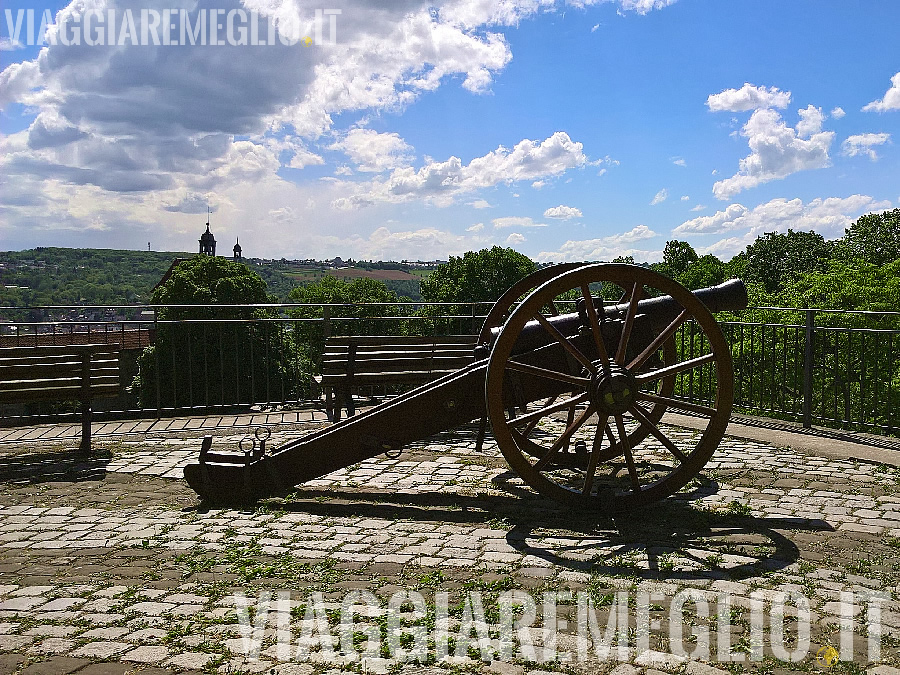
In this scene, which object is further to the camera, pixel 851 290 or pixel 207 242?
pixel 207 242

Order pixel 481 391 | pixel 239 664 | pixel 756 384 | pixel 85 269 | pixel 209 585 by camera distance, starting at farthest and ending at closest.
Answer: pixel 85 269 < pixel 756 384 < pixel 481 391 < pixel 209 585 < pixel 239 664

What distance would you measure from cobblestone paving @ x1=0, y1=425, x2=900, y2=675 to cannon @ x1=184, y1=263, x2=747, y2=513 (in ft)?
0.79

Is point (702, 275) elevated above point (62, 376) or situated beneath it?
elevated above

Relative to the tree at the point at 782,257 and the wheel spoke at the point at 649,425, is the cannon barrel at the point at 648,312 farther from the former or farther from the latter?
the tree at the point at 782,257

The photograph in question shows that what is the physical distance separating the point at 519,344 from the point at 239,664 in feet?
10.4

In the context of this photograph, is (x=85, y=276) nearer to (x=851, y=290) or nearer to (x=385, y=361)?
(x=851, y=290)

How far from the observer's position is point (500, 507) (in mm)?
5535

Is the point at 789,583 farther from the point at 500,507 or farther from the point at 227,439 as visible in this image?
the point at 227,439

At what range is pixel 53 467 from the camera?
703cm

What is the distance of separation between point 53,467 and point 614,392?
4.99m

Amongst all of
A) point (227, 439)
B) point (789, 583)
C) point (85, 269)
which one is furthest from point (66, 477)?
point (85, 269)

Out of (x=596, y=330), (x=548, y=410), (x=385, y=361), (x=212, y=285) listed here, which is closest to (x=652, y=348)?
(x=596, y=330)

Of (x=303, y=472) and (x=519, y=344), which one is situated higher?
(x=519, y=344)

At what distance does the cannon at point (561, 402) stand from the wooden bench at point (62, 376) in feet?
7.79
